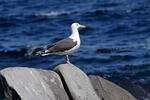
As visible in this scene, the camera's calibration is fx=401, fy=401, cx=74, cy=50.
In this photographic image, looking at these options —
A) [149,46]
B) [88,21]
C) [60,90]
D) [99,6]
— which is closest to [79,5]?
[99,6]

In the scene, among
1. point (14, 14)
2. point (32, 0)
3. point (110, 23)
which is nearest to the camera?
point (110, 23)

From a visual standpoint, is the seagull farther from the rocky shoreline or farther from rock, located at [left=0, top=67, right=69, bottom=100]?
rock, located at [left=0, top=67, right=69, bottom=100]

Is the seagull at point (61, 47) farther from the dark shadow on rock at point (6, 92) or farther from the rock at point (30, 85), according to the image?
the dark shadow on rock at point (6, 92)

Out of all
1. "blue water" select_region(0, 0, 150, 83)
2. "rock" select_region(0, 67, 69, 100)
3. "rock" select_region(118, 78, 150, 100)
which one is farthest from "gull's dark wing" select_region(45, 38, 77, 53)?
"blue water" select_region(0, 0, 150, 83)

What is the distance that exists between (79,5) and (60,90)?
20567 millimetres

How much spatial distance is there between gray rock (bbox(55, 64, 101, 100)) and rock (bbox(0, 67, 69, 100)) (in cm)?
15

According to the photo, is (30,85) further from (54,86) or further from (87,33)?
(87,33)

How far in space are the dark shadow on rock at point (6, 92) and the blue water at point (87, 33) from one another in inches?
261

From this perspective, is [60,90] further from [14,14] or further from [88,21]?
[14,14]

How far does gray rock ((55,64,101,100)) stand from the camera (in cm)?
841

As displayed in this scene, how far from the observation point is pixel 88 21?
24.0m

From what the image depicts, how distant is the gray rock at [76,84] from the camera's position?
27.6 feet

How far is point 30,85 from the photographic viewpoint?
26.1 ft

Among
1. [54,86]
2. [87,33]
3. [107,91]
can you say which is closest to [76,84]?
[54,86]
